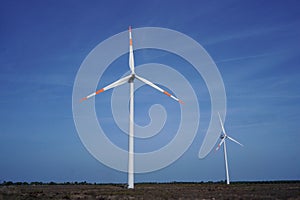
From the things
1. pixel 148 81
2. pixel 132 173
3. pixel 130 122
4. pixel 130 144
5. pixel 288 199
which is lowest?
pixel 288 199

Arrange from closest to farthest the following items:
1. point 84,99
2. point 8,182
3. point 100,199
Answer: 1. point 100,199
2. point 84,99
3. point 8,182

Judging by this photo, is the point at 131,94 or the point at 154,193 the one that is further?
the point at 131,94

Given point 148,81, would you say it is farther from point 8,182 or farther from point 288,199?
point 8,182

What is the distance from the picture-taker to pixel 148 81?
6600cm

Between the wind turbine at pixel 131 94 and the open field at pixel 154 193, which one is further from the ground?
the wind turbine at pixel 131 94

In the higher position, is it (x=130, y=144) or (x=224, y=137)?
(x=224, y=137)

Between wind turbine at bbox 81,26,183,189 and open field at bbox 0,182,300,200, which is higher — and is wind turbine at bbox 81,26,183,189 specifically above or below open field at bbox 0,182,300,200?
above

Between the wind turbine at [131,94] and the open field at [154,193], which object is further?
the wind turbine at [131,94]

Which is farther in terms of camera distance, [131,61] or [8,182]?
[8,182]

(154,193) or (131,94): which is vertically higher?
(131,94)

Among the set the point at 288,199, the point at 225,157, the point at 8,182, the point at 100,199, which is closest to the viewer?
the point at 288,199

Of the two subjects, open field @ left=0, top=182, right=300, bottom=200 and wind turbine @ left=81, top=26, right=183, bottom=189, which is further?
wind turbine @ left=81, top=26, right=183, bottom=189

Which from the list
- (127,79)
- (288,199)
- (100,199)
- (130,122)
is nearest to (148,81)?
(127,79)

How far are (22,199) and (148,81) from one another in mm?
35816
